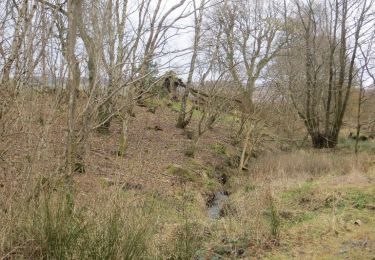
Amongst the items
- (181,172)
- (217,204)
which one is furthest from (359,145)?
(217,204)

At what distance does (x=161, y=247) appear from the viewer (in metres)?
5.08

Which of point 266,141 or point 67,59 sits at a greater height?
point 67,59

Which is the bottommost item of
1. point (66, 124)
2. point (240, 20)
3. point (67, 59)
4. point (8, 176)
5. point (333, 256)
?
point (333, 256)

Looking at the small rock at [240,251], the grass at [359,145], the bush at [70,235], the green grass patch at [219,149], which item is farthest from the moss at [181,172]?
the grass at [359,145]

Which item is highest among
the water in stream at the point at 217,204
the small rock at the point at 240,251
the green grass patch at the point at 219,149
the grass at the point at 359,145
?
the grass at the point at 359,145

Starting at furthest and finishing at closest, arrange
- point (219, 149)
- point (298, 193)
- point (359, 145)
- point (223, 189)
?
point (359, 145)
point (219, 149)
point (223, 189)
point (298, 193)

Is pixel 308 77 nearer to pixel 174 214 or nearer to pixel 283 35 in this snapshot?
pixel 283 35

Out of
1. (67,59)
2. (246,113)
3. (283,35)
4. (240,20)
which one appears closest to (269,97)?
(246,113)

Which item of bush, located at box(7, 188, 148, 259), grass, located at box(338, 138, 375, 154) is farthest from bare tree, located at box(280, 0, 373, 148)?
bush, located at box(7, 188, 148, 259)

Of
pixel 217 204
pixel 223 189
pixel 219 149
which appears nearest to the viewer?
pixel 217 204

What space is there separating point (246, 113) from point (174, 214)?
1103 centimetres

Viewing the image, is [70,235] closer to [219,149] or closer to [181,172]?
[181,172]

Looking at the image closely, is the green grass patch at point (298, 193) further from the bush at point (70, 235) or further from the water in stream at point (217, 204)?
the bush at point (70, 235)

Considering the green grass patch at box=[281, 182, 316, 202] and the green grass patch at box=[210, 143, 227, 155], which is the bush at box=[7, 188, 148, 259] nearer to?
the green grass patch at box=[281, 182, 316, 202]
